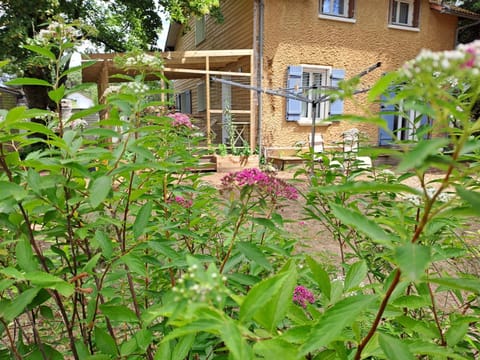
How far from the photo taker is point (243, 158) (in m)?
9.46

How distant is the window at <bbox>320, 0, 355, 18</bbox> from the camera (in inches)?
410

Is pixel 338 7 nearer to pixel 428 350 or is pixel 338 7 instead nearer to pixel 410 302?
pixel 410 302

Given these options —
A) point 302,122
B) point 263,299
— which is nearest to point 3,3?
point 302,122

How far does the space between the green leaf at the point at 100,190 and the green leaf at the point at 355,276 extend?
2.13 feet

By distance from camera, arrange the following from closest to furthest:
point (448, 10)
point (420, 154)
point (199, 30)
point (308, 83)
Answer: point (420, 154)
point (308, 83)
point (448, 10)
point (199, 30)

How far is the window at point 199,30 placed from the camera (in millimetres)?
13612

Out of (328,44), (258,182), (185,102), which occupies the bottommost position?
(258,182)

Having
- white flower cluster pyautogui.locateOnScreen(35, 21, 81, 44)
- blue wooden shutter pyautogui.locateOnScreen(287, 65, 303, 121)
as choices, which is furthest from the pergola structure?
white flower cluster pyautogui.locateOnScreen(35, 21, 81, 44)

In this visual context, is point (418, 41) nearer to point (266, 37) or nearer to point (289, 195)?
point (266, 37)

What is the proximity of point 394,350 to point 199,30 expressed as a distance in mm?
14892

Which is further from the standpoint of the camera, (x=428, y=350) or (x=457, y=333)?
(x=457, y=333)

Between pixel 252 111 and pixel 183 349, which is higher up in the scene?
pixel 252 111

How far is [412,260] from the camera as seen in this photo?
0.53 metres

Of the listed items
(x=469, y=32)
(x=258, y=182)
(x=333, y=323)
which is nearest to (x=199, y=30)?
(x=469, y=32)
